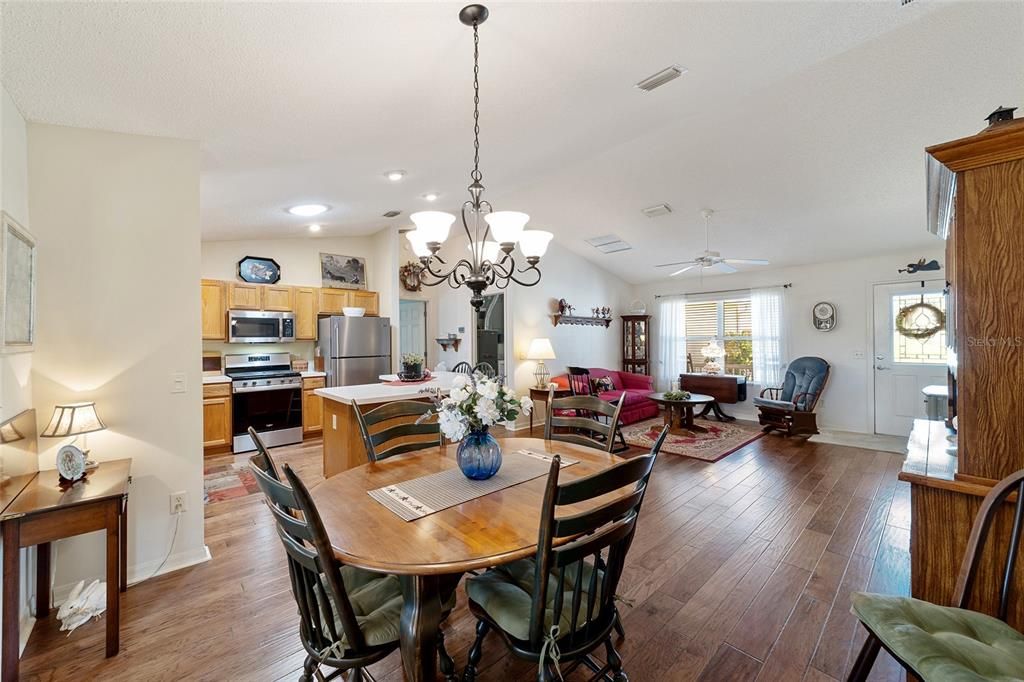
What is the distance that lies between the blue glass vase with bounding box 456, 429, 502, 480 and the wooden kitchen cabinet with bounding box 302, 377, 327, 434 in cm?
413

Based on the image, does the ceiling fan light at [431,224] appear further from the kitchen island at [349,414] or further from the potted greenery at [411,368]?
the potted greenery at [411,368]

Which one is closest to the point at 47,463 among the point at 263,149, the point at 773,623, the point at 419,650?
the point at 263,149

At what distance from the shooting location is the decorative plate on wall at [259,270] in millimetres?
5098

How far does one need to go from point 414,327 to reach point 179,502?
5.20 metres

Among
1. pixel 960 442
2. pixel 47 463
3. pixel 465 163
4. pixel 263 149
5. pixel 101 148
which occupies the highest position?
pixel 465 163

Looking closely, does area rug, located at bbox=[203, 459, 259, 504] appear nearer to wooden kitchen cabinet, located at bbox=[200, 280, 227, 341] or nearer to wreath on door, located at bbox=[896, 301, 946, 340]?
wooden kitchen cabinet, located at bbox=[200, 280, 227, 341]

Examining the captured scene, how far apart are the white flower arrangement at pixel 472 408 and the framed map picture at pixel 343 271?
15.4 feet

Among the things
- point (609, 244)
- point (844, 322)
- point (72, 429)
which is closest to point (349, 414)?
point (72, 429)

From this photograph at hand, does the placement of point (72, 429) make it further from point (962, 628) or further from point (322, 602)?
point (962, 628)

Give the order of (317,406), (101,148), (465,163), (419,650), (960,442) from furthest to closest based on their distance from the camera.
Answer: (317,406)
(465,163)
(101,148)
(960,442)
(419,650)

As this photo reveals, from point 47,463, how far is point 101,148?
1.68 meters

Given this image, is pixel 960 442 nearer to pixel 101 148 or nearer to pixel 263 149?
pixel 263 149

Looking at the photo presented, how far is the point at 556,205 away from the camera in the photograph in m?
5.39

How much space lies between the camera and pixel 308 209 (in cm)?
405
